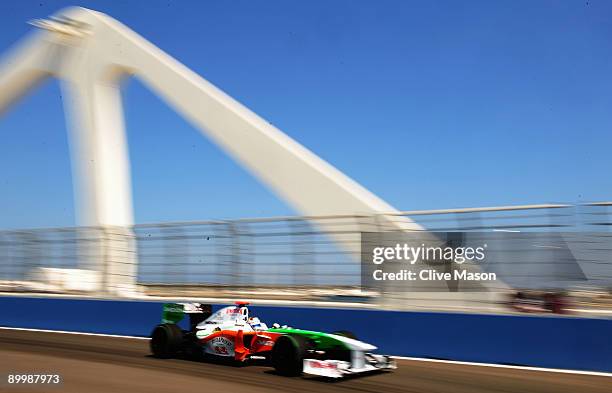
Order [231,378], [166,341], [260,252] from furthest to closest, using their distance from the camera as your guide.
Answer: [260,252]
[166,341]
[231,378]

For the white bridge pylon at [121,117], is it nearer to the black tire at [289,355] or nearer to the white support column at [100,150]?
the white support column at [100,150]

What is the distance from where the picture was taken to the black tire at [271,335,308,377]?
7113 mm

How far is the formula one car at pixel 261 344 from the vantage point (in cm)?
701

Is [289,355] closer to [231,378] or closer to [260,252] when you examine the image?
[231,378]

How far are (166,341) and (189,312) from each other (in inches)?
19.0

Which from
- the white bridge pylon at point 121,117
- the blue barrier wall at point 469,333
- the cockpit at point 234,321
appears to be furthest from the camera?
the white bridge pylon at point 121,117

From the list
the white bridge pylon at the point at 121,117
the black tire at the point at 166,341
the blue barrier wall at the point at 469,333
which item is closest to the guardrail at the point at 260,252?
the blue barrier wall at the point at 469,333

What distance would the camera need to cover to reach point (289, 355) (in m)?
7.18

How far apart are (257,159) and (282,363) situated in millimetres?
9649

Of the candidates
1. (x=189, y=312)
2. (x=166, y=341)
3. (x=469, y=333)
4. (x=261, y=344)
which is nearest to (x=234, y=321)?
(x=261, y=344)

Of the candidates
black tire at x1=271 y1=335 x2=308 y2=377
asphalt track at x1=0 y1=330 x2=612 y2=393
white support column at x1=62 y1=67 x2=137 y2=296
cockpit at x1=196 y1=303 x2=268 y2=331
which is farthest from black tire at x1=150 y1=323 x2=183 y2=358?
white support column at x1=62 y1=67 x2=137 y2=296

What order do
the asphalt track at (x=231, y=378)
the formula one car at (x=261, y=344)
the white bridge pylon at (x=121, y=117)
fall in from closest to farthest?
the asphalt track at (x=231, y=378) < the formula one car at (x=261, y=344) < the white bridge pylon at (x=121, y=117)

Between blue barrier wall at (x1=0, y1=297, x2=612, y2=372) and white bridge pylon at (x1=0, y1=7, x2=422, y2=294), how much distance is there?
474cm

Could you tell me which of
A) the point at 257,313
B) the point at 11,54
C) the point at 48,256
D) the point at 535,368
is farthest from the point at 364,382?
the point at 11,54
